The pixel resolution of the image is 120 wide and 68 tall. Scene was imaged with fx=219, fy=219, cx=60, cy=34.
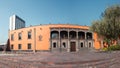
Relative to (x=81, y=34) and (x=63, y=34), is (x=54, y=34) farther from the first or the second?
(x=81, y=34)

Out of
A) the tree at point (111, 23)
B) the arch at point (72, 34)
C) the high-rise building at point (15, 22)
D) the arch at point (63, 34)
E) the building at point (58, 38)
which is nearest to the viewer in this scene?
the tree at point (111, 23)

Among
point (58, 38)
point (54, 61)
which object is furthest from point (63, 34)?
point (54, 61)

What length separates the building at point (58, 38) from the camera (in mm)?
53875

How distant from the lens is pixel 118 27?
35.6 metres

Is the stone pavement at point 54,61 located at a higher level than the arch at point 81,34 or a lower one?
lower

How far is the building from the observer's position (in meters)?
53.9

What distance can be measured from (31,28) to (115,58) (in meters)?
51.9

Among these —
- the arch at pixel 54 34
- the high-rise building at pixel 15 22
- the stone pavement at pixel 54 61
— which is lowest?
the stone pavement at pixel 54 61

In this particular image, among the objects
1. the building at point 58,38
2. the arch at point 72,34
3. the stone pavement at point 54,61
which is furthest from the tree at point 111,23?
the stone pavement at point 54,61

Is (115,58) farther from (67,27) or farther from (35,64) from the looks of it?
(67,27)

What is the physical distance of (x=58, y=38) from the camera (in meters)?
53.8

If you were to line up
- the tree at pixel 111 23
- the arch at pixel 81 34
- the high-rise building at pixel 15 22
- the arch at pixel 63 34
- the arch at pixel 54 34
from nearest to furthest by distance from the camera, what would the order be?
1. the tree at pixel 111 23
2. the arch at pixel 54 34
3. the arch at pixel 63 34
4. the arch at pixel 81 34
5. the high-rise building at pixel 15 22

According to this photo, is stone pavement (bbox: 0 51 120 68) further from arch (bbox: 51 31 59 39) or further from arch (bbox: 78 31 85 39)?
arch (bbox: 78 31 85 39)

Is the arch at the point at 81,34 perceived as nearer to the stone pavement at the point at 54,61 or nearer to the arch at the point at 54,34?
the arch at the point at 54,34
